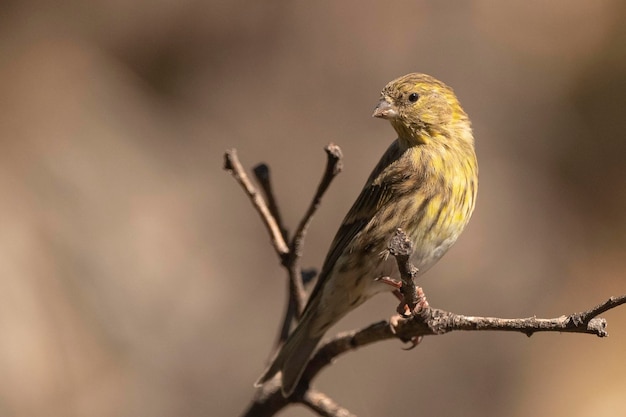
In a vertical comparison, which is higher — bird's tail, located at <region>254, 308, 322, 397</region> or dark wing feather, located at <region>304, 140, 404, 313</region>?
dark wing feather, located at <region>304, 140, 404, 313</region>

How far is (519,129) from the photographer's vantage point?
334 inches

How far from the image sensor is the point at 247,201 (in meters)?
8.69

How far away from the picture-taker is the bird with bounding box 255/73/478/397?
3.75 meters

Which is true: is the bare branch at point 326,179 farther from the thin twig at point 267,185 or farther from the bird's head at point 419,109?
the bird's head at point 419,109

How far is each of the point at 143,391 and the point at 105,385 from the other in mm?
324

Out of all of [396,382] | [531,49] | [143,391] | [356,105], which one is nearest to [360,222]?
[396,382]

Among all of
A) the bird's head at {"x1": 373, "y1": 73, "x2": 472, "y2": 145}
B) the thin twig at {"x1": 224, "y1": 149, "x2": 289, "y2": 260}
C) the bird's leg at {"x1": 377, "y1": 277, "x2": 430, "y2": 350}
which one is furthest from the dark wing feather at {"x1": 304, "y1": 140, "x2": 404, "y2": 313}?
the thin twig at {"x1": 224, "y1": 149, "x2": 289, "y2": 260}

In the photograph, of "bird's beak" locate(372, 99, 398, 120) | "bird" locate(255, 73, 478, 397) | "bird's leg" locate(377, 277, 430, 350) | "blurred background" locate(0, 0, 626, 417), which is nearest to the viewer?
"bird's leg" locate(377, 277, 430, 350)

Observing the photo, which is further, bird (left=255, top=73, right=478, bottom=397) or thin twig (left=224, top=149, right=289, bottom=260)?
bird (left=255, top=73, right=478, bottom=397)

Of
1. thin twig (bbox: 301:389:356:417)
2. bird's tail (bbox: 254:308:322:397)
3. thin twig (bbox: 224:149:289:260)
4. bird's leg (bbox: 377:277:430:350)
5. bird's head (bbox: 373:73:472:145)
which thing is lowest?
thin twig (bbox: 301:389:356:417)

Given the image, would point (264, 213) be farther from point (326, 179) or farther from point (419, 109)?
point (419, 109)

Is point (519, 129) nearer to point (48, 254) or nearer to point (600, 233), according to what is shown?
point (600, 233)

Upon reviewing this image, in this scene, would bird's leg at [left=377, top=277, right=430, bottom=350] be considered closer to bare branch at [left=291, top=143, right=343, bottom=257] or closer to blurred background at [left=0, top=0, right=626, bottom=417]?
bare branch at [left=291, top=143, right=343, bottom=257]

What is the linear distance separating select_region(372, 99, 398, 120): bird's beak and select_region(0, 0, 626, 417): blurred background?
346cm
